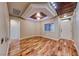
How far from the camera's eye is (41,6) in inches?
61.0

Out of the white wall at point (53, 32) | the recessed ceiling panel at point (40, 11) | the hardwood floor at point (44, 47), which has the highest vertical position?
the recessed ceiling panel at point (40, 11)

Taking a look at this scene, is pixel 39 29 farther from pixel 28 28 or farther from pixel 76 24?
pixel 76 24

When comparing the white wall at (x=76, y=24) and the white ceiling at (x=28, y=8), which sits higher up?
the white ceiling at (x=28, y=8)

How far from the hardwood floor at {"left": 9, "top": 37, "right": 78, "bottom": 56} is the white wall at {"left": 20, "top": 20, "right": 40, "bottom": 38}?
0.06m

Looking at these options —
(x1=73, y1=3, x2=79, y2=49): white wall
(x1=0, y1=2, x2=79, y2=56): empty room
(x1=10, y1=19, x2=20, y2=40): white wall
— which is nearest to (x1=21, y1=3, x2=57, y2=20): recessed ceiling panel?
(x1=0, y1=2, x2=79, y2=56): empty room

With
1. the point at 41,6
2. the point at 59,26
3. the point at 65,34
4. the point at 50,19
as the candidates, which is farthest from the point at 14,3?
the point at 65,34

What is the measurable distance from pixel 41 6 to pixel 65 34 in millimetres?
439

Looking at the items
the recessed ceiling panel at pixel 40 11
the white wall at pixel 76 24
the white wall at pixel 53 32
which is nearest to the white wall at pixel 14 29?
the recessed ceiling panel at pixel 40 11

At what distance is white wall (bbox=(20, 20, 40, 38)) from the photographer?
5.09ft

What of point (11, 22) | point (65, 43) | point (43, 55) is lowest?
point (43, 55)

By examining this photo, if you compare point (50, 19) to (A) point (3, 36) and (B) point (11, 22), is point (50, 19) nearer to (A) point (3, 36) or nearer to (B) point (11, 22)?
(B) point (11, 22)

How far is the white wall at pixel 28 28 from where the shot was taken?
5.09 ft

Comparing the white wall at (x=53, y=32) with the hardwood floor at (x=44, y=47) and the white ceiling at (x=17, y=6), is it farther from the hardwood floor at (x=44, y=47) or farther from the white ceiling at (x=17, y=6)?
the white ceiling at (x=17, y=6)

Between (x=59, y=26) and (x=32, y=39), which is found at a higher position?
(x=59, y=26)
